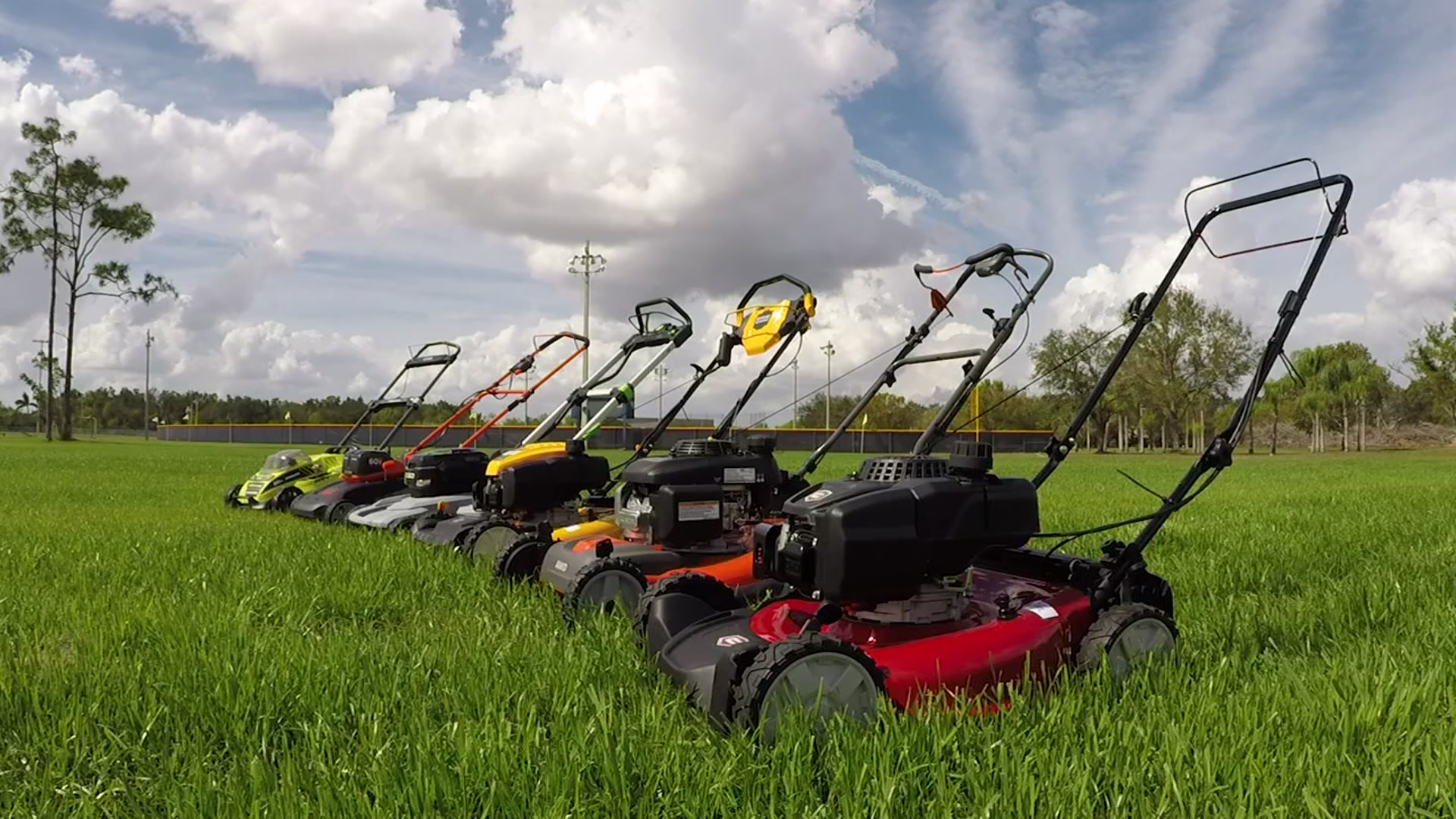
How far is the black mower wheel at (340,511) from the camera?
1014 centimetres

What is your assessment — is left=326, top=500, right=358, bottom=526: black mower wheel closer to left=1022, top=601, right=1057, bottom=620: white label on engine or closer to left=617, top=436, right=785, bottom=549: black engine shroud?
left=617, top=436, right=785, bottom=549: black engine shroud

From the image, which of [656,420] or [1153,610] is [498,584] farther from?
[1153,610]

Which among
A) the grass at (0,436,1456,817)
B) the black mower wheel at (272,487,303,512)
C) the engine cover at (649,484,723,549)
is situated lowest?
the grass at (0,436,1456,817)

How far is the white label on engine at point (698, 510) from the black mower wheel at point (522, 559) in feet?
2.91

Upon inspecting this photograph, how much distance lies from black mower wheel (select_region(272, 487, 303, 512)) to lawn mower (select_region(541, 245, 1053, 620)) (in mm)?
6704

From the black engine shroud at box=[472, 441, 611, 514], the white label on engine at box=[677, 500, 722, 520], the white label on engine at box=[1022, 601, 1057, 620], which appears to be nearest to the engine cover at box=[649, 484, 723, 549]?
the white label on engine at box=[677, 500, 722, 520]

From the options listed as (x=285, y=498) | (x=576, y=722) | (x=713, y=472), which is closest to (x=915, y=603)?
(x=576, y=722)

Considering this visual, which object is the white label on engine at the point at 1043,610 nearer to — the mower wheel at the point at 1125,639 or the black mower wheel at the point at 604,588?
the mower wheel at the point at 1125,639

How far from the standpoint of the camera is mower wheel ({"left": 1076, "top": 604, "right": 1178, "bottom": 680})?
3.73 metres

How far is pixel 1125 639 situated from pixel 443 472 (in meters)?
6.70

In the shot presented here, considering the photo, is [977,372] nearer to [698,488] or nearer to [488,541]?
[698,488]

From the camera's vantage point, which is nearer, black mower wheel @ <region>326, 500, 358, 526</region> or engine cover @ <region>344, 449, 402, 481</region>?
black mower wheel @ <region>326, 500, 358, 526</region>

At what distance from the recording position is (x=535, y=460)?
7.33m

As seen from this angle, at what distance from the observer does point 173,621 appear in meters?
4.37
